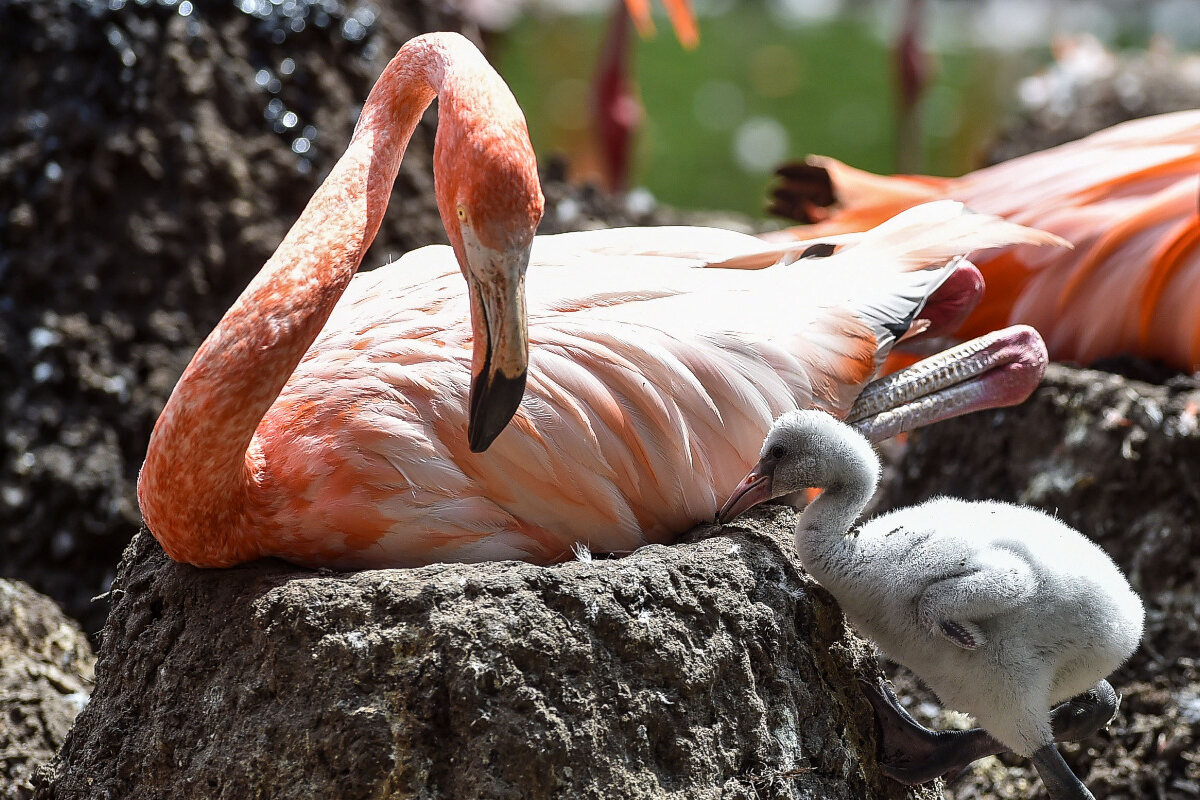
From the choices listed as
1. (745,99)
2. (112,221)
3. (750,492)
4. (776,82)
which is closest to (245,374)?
(750,492)

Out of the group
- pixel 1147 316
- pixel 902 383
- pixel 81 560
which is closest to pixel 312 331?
pixel 902 383

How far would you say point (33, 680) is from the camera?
9.93 feet

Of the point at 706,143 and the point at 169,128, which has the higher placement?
the point at 169,128

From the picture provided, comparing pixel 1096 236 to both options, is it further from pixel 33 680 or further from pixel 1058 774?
pixel 33 680

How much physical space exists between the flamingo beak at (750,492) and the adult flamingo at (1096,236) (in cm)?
152

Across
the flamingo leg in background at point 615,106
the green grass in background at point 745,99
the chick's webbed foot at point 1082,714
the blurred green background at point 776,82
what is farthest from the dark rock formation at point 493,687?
the green grass in background at point 745,99

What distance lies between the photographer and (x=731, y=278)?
8.79 feet

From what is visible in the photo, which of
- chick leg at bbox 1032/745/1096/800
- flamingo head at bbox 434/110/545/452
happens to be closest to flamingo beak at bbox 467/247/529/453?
flamingo head at bbox 434/110/545/452

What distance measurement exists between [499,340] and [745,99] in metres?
10.7

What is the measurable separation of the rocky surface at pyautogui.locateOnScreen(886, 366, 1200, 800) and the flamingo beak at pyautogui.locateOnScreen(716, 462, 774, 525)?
1.19 meters

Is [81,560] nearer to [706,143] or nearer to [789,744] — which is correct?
[789,744]

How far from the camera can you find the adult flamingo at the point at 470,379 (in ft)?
6.79

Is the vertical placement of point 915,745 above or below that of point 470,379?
below

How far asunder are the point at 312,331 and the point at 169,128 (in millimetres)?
2313
